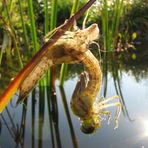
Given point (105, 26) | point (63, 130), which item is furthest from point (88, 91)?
point (105, 26)

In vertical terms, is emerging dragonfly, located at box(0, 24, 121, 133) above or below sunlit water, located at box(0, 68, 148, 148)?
above

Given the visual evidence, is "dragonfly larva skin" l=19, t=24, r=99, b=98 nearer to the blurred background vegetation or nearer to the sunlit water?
the sunlit water

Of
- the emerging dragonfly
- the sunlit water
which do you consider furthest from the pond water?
the emerging dragonfly

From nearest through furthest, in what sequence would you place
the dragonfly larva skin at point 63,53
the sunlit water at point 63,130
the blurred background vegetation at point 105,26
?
1. the dragonfly larva skin at point 63,53
2. the sunlit water at point 63,130
3. the blurred background vegetation at point 105,26

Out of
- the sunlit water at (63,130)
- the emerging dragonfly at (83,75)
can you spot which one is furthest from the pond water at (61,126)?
the emerging dragonfly at (83,75)

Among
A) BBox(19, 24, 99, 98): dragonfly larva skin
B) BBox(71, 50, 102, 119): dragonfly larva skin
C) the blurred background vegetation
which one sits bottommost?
the blurred background vegetation

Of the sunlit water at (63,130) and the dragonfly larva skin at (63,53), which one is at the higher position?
the dragonfly larva skin at (63,53)

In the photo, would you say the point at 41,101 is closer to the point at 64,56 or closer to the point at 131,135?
the point at 131,135

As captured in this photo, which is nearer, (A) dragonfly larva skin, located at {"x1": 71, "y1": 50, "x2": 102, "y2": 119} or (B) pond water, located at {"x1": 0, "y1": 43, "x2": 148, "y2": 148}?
(A) dragonfly larva skin, located at {"x1": 71, "y1": 50, "x2": 102, "y2": 119}

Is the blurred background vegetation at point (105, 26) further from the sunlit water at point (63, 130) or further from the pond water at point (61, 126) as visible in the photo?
the sunlit water at point (63, 130)
